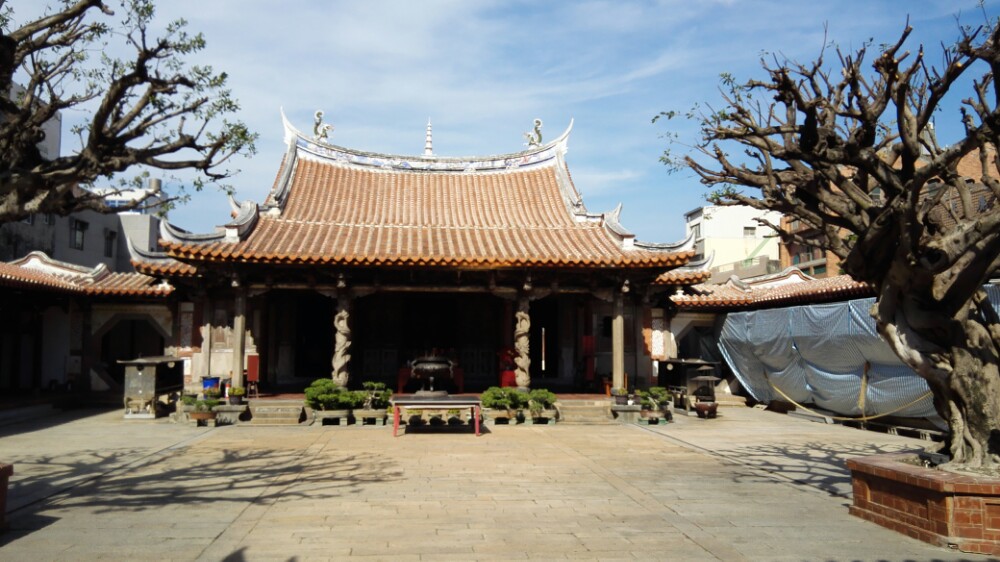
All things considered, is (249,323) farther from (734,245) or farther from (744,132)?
(734,245)

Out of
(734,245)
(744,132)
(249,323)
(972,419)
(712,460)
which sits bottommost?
(712,460)

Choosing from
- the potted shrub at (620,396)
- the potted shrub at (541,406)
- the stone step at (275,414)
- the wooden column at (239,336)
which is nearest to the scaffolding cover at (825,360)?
the potted shrub at (620,396)

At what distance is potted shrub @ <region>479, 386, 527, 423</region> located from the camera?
1364cm

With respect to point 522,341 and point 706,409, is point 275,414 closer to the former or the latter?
point 522,341

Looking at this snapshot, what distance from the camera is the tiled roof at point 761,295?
1518 centimetres

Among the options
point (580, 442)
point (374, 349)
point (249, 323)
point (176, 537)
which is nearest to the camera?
point (176, 537)

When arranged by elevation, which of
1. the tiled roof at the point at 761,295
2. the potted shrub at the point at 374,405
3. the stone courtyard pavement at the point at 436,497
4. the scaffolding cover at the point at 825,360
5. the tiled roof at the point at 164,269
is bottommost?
the stone courtyard pavement at the point at 436,497

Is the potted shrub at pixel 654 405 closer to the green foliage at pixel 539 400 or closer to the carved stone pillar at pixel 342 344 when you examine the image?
the green foliage at pixel 539 400

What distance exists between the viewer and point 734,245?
4291 centimetres

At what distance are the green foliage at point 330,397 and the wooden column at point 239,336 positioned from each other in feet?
4.63

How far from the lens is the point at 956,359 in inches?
238

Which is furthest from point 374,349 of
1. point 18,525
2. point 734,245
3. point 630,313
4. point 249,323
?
point 734,245

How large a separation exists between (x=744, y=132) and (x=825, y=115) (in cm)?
71

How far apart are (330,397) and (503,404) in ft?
10.3
